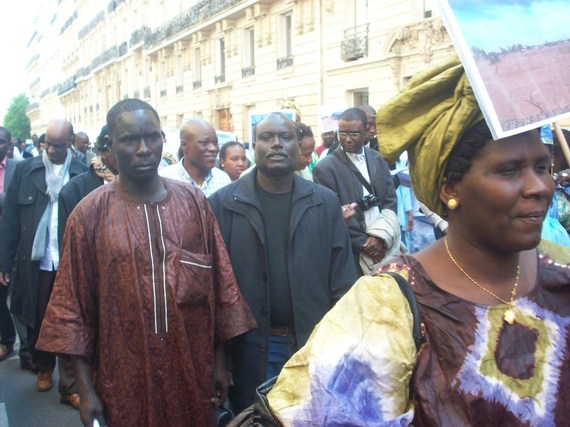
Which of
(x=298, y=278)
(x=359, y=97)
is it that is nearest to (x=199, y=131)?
(x=298, y=278)

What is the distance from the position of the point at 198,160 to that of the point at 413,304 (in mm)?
3276

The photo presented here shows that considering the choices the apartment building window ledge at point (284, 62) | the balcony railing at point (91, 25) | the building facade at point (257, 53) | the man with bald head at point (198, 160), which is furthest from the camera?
the balcony railing at point (91, 25)

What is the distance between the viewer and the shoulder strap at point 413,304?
1.60 m

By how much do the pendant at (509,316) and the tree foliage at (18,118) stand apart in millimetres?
91350

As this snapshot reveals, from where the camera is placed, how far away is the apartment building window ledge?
20547mm

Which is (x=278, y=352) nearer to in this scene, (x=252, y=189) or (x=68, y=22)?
(x=252, y=189)

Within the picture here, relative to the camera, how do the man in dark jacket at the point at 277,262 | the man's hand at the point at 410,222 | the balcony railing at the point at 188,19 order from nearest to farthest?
the man in dark jacket at the point at 277,262 → the man's hand at the point at 410,222 → the balcony railing at the point at 188,19

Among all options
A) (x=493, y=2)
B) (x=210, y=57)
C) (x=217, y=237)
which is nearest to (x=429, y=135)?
(x=493, y=2)

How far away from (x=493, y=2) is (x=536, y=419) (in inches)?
40.7

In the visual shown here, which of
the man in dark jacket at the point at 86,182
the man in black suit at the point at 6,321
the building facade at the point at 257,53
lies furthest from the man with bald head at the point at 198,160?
the building facade at the point at 257,53

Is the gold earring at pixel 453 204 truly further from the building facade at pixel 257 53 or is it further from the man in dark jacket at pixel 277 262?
the building facade at pixel 257 53

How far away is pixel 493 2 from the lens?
158 cm

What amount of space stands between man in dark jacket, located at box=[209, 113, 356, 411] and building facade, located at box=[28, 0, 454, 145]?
6323 millimetres

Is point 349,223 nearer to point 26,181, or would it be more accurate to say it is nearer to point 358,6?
point 26,181
